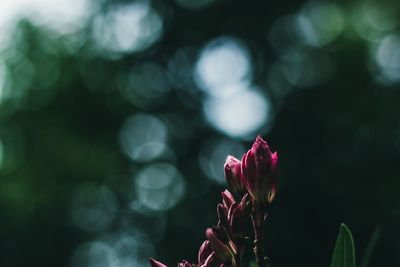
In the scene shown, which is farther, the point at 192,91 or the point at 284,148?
the point at 192,91

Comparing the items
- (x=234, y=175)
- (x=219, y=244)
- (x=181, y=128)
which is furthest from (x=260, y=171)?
(x=181, y=128)

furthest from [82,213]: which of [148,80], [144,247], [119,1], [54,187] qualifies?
[119,1]

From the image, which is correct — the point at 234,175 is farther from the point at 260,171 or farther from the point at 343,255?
the point at 343,255

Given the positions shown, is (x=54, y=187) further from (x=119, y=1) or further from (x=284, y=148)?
(x=284, y=148)

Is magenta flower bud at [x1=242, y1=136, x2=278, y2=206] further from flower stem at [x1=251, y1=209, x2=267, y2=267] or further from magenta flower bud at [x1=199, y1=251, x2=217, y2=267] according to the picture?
magenta flower bud at [x1=199, y1=251, x2=217, y2=267]

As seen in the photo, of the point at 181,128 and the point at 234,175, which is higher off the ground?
the point at 234,175

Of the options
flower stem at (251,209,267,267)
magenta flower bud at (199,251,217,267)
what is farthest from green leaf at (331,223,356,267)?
magenta flower bud at (199,251,217,267)
